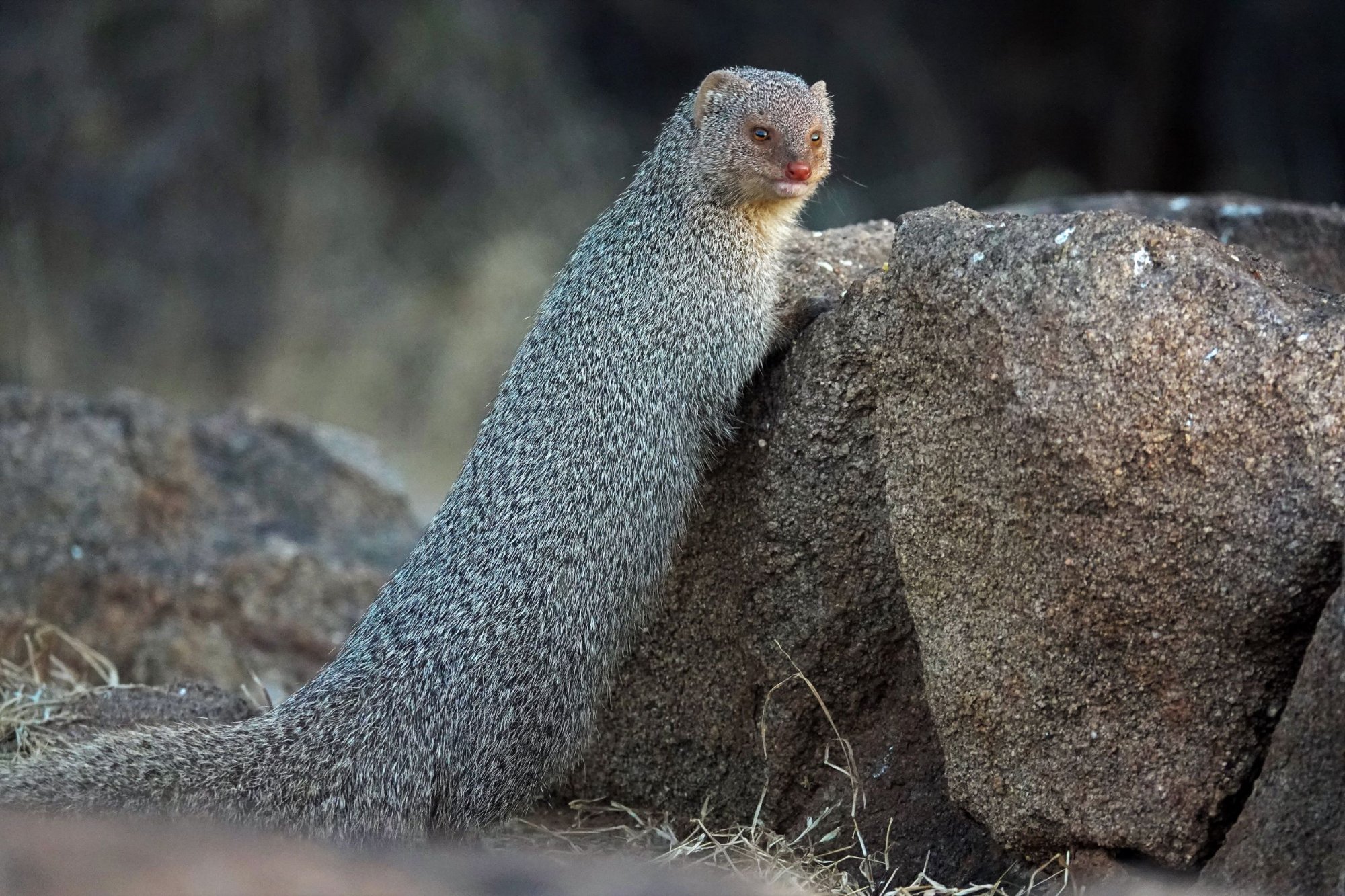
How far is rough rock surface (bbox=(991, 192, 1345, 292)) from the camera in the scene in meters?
4.52

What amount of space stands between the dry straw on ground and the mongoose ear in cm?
157

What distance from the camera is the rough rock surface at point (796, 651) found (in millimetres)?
3654

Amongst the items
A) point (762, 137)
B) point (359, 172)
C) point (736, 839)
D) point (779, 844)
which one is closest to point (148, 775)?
point (736, 839)

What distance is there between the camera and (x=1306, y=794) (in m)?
2.60

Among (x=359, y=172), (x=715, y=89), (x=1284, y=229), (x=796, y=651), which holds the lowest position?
(x=796, y=651)

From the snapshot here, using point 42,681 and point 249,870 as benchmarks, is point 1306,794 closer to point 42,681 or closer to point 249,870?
point 249,870

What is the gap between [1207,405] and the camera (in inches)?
109

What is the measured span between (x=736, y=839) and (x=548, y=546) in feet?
2.94

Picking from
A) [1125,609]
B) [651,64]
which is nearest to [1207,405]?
[1125,609]

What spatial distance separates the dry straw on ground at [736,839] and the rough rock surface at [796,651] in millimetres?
28

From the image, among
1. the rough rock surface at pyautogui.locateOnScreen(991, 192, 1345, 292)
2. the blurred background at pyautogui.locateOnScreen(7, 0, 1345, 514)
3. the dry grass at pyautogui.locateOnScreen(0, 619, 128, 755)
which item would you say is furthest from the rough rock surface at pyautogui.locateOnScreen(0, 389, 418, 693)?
the blurred background at pyautogui.locateOnScreen(7, 0, 1345, 514)

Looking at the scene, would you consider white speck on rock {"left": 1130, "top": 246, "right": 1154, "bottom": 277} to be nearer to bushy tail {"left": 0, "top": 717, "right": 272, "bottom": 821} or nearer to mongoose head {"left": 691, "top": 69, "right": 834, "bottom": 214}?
mongoose head {"left": 691, "top": 69, "right": 834, "bottom": 214}

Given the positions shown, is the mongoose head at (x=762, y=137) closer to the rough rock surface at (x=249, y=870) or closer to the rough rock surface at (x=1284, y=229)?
the rough rock surface at (x=1284, y=229)

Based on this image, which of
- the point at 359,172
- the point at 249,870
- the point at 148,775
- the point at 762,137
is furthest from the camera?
the point at 359,172
